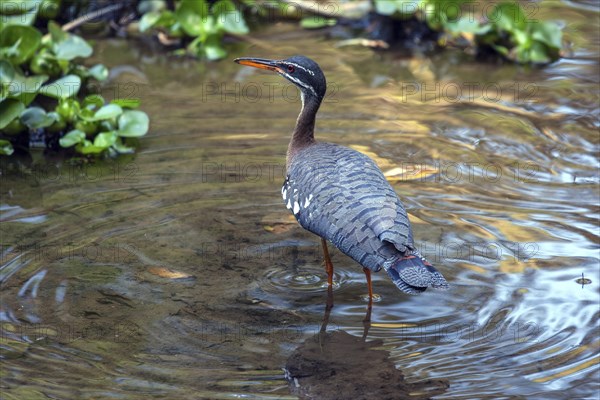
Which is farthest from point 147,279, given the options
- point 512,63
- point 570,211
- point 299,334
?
point 512,63

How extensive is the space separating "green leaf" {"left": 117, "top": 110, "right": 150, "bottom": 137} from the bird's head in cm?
187

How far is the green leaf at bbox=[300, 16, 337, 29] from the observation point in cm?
1147

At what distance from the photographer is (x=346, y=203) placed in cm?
567

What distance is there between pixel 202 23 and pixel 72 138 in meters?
2.94

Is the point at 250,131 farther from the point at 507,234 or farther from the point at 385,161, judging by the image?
the point at 507,234

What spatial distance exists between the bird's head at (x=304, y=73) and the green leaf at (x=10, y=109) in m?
2.53

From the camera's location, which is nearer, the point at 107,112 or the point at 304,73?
the point at 304,73

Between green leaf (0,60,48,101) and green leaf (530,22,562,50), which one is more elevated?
green leaf (0,60,48,101)

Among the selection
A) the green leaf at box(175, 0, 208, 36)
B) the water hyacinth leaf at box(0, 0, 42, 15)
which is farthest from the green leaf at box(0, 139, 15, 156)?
the green leaf at box(175, 0, 208, 36)

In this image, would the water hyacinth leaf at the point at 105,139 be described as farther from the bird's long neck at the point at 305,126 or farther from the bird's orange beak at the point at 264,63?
the bird's long neck at the point at 305,126

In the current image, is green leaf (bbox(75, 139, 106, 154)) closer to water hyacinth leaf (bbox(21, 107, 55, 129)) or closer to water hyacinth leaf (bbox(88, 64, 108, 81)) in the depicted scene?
water hyacinth leaf (bbox(21, 107, 55, 129))

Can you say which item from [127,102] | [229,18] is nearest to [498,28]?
[229,18]

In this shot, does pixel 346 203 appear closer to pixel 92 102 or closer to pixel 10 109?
pixel 92 102

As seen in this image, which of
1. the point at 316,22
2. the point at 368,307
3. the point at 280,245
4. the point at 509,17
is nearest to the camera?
the point at 368,307
